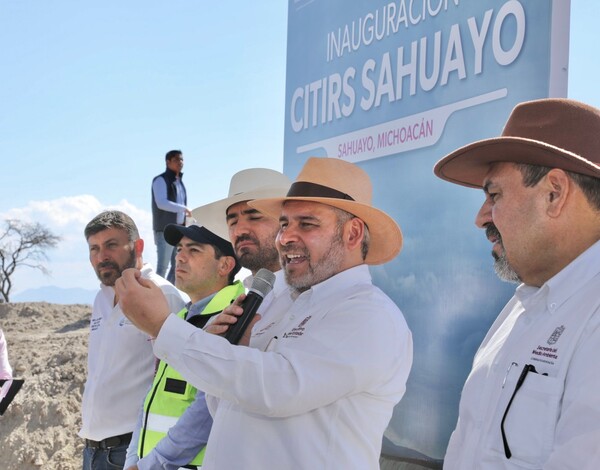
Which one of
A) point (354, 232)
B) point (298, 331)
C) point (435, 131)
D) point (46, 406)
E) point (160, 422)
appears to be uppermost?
point (435, 131)

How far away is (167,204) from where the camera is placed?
28.2 feet

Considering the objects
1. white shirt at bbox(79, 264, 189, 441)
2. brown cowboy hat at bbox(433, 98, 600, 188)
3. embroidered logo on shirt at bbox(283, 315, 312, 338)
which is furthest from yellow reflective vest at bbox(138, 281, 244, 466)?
brown cowboy hat at bbox(433, 98, 600, 188)

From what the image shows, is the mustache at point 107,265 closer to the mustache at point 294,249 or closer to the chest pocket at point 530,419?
the mustache at point 294,249

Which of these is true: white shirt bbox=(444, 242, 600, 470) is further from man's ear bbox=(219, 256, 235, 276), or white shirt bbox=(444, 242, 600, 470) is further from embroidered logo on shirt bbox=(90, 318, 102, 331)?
embroidered logo on shirt bbox=(90, 318, 102, 331)

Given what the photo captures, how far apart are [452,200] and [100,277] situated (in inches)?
88.1

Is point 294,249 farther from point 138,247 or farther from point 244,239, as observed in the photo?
point 138,247

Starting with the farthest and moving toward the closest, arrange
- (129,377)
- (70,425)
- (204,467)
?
(70,425)
(129,377)
(204,467)

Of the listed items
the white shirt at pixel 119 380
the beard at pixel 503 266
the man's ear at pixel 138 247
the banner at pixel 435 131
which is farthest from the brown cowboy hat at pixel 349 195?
the man's ear at pixel 138 247

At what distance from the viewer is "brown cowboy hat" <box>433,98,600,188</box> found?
70.4 inches

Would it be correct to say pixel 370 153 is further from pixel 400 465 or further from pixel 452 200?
pixel 400 465

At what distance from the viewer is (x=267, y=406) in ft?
6.73

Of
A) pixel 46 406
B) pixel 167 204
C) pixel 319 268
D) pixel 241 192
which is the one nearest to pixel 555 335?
pixel 319 268

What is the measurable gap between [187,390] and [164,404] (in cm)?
14

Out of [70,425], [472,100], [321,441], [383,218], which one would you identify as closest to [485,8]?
[472,100]
